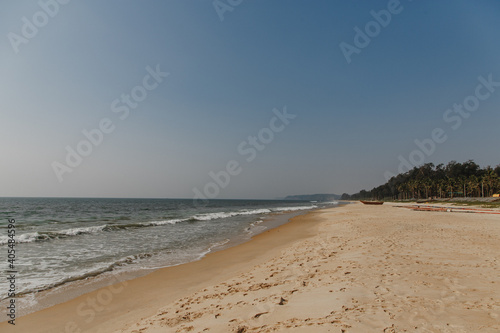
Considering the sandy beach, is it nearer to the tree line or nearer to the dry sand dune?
the dry sand dune

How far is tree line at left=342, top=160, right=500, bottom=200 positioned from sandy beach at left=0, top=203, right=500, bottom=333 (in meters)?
92.6

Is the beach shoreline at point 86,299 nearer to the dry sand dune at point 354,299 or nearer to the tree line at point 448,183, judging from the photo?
the dry sand dune at point 354,299

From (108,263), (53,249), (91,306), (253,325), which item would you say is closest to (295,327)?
(253,325)

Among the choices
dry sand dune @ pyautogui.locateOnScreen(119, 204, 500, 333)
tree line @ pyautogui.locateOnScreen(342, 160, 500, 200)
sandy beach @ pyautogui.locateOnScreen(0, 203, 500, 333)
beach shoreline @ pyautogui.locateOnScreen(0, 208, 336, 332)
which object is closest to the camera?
dry sand dune @ pyautogui.locateOnScreen(119, 204, 500, 333)

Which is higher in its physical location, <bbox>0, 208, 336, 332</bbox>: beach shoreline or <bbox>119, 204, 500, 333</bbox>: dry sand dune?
<bbox>119, 204, 500, 333</bbox>: dry sand dune

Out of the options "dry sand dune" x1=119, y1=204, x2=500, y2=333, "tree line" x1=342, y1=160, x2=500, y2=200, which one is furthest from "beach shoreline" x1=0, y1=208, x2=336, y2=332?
"tree line" x1=342, y1=160, x2=500, y2=200

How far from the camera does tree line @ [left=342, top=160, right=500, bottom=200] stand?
3314 inches

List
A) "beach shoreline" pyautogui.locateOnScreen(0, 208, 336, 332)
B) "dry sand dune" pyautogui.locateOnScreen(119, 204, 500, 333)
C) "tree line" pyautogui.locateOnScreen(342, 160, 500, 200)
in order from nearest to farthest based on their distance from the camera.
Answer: "dry sand dune" pyautogui.locateOnScreen(119, 204, 500, 333)
"beach shoreline" pyautogui.locateOnScreen(0, 208, 336, 332)
"tree line" pyautogui.locateOnScreen(342, 160, 500, 200)

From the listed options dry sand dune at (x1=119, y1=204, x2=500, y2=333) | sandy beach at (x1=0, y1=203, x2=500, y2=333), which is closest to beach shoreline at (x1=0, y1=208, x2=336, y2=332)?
sandy beach at (x1=0, y1=203, x2=500, y2=333)

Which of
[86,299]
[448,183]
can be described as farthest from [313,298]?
[448,183]

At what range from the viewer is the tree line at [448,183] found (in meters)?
84.2

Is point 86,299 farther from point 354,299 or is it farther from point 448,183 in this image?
point 448,183

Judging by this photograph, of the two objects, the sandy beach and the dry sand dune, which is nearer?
the dry sand dune

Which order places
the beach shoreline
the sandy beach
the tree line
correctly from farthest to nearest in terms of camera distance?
the tree line
the beach shoreline
the sandy beach
